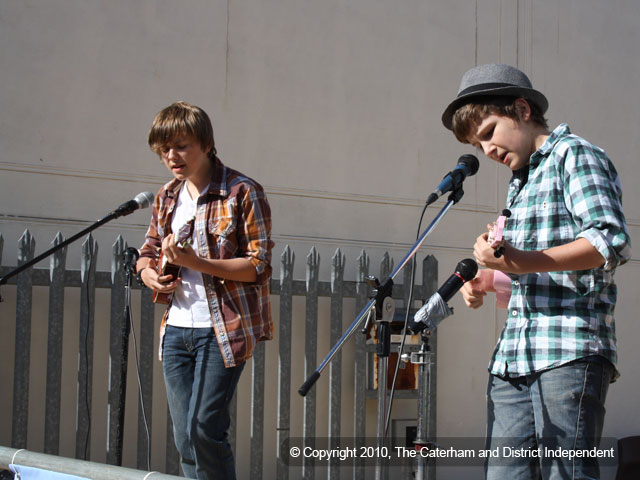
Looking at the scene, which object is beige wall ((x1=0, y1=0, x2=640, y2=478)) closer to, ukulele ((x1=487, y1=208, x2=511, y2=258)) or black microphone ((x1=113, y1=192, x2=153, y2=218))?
black microphone ((x1=113, y1=192, x2=153, y2=218))

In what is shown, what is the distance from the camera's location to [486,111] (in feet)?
6.86

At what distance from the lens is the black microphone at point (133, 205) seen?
303 cm

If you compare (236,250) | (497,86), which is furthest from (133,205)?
(497,86)

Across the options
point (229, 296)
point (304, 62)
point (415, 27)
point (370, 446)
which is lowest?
point (370, 446)

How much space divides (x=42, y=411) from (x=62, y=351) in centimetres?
37

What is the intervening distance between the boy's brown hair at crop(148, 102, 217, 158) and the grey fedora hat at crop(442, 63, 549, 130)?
3.36 feet

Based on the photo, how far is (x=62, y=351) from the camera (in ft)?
14.1

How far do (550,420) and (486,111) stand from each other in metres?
0.87

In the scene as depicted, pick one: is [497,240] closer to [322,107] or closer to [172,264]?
[172,264]

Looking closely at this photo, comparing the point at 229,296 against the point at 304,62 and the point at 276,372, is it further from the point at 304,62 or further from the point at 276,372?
the point at 304,62

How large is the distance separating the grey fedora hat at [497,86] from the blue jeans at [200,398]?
121 cm

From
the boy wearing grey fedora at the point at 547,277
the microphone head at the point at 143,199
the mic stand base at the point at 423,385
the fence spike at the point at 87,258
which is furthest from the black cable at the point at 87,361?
the boy wearing grey fedora at the point at 547,277

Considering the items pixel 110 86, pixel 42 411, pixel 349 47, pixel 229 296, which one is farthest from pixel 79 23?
pixel 229 296

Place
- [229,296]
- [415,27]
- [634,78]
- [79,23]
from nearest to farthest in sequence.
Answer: [229,296] < [79,23] < [415,27] < [634,78]
